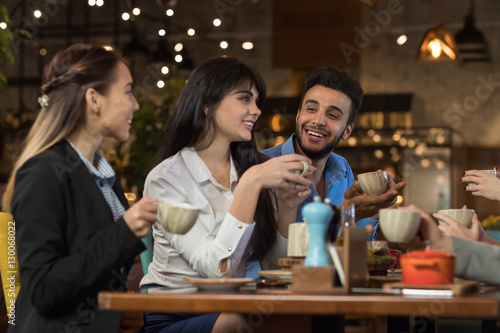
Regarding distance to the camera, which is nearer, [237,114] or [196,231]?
[196,231]

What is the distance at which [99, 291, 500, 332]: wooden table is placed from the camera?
152 centimetres

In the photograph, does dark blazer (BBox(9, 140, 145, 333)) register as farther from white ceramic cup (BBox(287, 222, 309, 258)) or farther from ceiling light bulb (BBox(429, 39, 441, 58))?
ceiling light bulb (BBox(429, 39, 441, 58))

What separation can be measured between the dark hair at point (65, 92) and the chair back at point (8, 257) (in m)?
0.59

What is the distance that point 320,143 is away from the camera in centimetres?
358

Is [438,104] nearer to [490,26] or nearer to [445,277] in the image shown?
[490,26]

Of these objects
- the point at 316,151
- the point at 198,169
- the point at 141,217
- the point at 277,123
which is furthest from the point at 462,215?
the point at 277,123

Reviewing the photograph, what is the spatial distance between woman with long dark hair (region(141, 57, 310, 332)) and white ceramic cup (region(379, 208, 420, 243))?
45 cm

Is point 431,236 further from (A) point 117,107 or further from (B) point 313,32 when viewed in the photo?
(B) point 313,32

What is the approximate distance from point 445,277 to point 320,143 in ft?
6.14

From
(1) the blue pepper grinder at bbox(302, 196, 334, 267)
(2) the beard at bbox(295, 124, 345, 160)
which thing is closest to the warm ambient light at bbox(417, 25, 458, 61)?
(2) the beard at bbox(295, 124, 345, 160)

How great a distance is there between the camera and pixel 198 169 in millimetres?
2641

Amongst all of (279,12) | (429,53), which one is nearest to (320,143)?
(429,53)

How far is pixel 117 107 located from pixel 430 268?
1032mm

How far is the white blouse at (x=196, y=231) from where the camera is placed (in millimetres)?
2295
